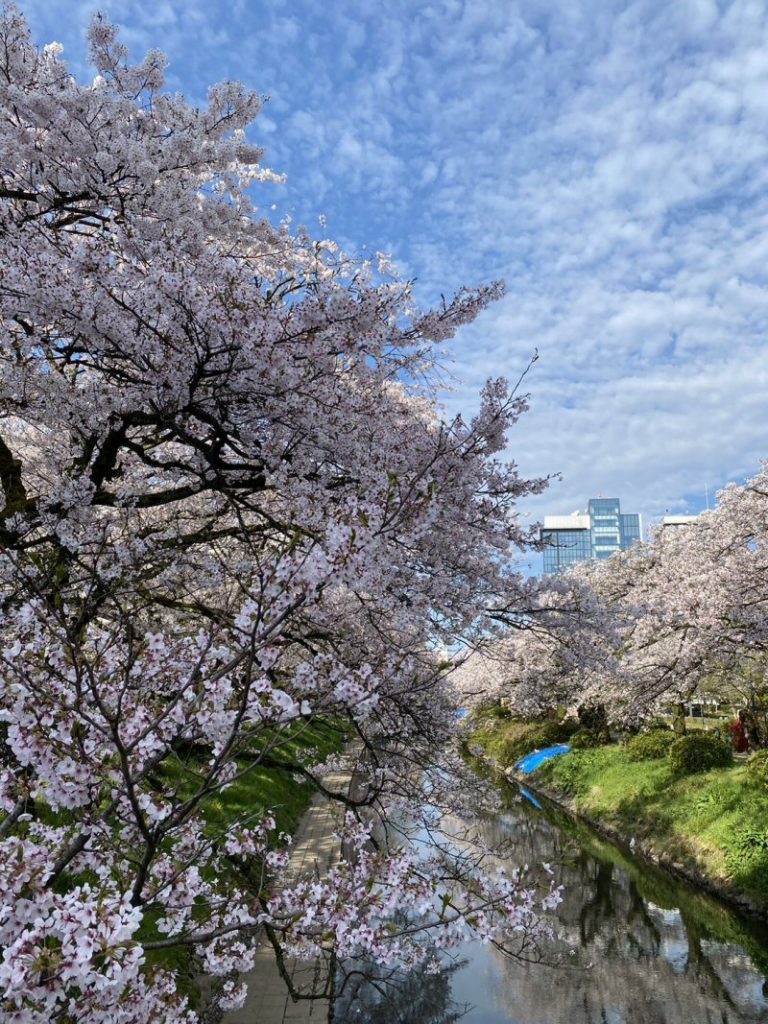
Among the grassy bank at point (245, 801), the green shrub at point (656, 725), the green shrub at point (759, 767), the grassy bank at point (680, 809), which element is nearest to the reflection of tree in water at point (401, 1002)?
the grassy bank at point (245, 801)

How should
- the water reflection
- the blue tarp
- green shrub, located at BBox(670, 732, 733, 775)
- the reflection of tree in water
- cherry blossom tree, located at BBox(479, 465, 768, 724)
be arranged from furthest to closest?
1. the blue tarp
2. green shrub, located at BBox(670, 732, 733, 775)
3. the water reflection
4. the reflection of tree in water
5. cherry blossom tree, located at BBox(479, 465, 768, 724)

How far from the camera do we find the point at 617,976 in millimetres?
11180

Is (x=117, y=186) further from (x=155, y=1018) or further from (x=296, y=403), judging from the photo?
(x=155, y=1018)

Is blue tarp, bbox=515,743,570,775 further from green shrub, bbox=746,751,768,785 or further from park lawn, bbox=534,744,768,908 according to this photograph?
green shrub, bbox=746,751,768,785

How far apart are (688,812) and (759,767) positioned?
2.02m

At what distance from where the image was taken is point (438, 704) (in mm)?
9305

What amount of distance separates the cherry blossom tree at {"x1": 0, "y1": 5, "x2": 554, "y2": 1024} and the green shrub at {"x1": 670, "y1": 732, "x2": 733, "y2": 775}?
44.5 feet

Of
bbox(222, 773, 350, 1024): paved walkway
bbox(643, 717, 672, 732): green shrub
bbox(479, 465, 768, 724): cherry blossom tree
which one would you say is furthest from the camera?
bbox(643, 717, 672, 732): green shrub

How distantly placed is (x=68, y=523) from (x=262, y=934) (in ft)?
24.1

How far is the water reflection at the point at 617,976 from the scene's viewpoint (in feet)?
32.5

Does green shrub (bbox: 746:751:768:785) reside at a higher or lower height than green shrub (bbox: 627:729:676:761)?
lower

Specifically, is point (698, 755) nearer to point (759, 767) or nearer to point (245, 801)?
point (759, 767)

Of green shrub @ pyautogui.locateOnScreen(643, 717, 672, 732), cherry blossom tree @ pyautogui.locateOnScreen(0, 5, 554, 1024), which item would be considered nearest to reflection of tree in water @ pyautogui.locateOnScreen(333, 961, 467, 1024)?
cherry blossom tree @ pyautogui.locateOnScreen(0, 5, 554, 1024)

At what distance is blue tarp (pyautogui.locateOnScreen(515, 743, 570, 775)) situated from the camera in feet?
86.4
